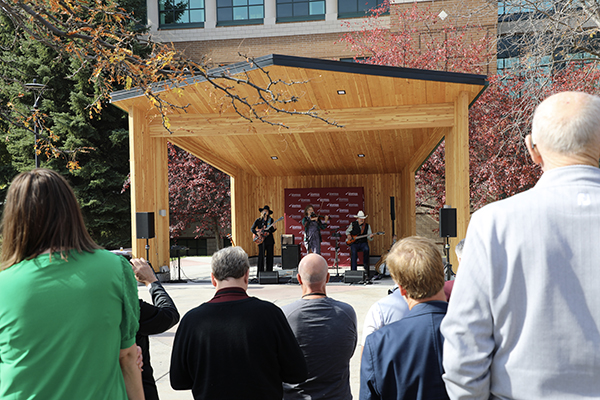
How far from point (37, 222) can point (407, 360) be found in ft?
4.20

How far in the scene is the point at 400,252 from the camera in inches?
73.3

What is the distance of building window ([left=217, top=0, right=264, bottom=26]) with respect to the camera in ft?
69.5

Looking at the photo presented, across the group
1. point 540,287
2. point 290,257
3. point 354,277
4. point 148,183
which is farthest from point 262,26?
point 540,287

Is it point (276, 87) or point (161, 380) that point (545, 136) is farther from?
point (276, 87)

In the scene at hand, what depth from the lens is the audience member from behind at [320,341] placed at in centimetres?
240

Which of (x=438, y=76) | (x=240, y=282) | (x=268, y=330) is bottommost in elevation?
(x=268, y=330)

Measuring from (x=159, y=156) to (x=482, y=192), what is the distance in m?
11.0

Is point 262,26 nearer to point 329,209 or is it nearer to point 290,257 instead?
point 329,209

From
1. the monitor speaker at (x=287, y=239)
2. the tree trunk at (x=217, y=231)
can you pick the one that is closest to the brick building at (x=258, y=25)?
the tree trunk at (x=217, y=231)

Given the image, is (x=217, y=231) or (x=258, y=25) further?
(x=217, y=231)

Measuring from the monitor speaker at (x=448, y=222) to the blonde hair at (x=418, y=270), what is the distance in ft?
21.8

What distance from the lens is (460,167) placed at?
29.4ft

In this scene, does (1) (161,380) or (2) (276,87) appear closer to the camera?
→ (1) (161,380)

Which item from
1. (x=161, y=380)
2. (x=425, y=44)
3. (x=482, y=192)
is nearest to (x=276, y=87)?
(x=161, y=380)
